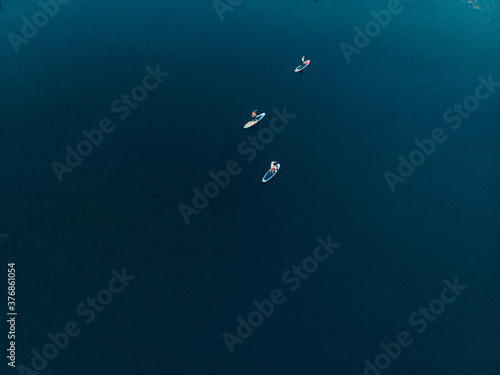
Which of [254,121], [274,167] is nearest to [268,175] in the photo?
[274,167]

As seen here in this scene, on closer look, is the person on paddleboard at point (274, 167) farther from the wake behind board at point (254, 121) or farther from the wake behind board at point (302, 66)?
the wake behind board at point (302, 66)

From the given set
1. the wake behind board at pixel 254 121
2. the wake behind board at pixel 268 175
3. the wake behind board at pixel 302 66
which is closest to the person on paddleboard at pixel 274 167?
the wake behind board at pixel 268 175

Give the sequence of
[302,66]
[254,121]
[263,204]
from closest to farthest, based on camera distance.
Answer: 1. [263,204]
2. [254,121]
3. [302,66]

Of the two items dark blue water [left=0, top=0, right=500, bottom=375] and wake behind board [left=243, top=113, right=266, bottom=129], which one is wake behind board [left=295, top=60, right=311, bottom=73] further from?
wake behind board [left=243, top=113, right=266, bottom=129]

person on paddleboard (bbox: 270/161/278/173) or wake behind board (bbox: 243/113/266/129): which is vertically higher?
wake behind board (bbox: 243/113/266/129)

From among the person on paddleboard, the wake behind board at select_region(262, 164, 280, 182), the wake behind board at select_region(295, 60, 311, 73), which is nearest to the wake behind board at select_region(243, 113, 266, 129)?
the person on paddleboard

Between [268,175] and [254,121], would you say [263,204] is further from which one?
[254,121]

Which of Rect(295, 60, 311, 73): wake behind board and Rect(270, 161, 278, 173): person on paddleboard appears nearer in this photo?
Rect(270, 161, 278, 173): person on paddleboard

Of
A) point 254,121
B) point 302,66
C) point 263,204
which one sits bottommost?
point 263,204
